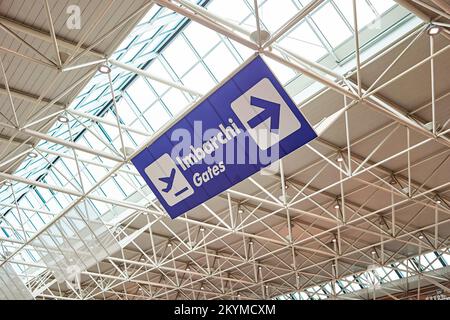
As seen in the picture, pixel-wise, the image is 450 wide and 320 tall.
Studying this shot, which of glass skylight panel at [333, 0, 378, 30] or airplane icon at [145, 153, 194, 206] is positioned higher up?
glass skylight panel at [333, 0, 378, 30]

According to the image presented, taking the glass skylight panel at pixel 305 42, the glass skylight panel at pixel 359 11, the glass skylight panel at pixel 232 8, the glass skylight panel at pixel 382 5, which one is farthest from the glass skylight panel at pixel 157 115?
the glass skylight panel at pixel 382 5

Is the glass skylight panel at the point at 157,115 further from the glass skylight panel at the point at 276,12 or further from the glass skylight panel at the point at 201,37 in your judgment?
the glass skylight panel at the point at 276,12

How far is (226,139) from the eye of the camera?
1143cm

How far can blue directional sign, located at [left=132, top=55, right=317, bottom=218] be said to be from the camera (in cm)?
1062

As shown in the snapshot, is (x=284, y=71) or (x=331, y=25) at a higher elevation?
(x=284, y=71)

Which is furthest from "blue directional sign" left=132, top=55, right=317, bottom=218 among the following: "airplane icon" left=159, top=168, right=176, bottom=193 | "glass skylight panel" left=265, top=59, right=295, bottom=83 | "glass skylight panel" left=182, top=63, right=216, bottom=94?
"glass skylight panel" left=182, top=63, right=216, bottom=94

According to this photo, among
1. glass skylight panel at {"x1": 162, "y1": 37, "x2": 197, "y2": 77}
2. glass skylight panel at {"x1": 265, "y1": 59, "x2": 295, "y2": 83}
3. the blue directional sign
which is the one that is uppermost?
glass skylight panel at {"x1": 162, "y1": 37, "x2": 197, "y2": 77}

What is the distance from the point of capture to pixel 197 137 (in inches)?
474

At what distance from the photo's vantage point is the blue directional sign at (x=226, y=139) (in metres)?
10.6

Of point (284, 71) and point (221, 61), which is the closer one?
point (284, 71)

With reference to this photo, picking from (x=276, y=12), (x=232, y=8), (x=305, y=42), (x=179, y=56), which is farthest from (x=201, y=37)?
(x=305, y=42)

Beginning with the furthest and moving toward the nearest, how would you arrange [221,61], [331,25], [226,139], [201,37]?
[201,37], [221,61], [331,25], [226,139]

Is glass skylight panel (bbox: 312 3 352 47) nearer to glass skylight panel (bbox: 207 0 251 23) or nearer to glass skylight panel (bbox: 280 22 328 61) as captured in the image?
glass skylight panel (bbox: 280 22 328 61)

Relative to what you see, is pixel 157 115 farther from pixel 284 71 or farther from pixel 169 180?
pixel 169 180
